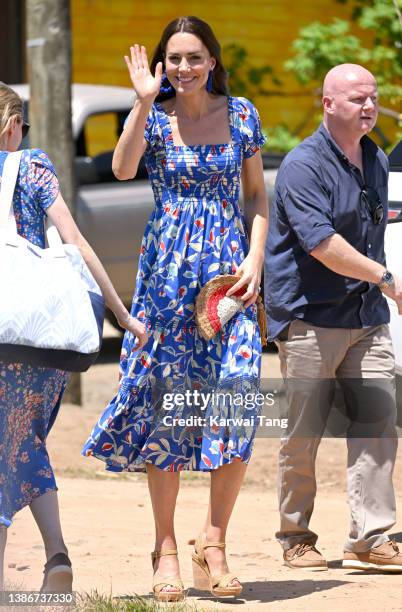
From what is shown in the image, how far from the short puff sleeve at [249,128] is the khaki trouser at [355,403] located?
71cm

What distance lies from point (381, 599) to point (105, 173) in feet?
20.5

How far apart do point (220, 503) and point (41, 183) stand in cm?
132

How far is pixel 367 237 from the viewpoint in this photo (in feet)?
17.3

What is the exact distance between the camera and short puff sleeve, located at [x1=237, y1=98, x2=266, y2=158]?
506cm

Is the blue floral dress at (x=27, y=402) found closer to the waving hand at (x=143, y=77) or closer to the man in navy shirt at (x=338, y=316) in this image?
the waving hand at (x=143, y=77)

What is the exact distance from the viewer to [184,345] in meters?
4.96

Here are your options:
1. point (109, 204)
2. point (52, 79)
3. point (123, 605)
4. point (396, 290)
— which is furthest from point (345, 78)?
point (109, 204)

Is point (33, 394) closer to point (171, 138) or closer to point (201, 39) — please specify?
point (171, 138)

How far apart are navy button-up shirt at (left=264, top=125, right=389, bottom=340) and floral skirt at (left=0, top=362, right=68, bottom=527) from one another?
1.08m

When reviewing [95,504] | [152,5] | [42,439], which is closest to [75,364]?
[42,439]

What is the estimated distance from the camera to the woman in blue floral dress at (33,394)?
14.8ft

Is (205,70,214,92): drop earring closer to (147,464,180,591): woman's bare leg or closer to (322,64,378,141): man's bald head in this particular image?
(322,64,378,141): man's bald head

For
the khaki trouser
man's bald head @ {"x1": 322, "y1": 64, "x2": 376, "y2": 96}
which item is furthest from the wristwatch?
man's bald head @ {"x1": 322, "y1": 64, "x2": 376, "y2": 96}

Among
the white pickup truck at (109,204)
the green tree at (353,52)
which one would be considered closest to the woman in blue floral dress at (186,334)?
the white pickup truck at (109,204)
